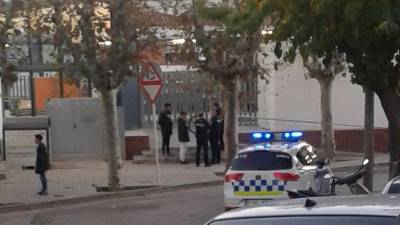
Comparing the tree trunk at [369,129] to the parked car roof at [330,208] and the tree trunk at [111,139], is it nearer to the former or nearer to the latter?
the tree trunk at [111,139]

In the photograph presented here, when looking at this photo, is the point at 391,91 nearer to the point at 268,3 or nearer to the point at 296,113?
the point at 268,3

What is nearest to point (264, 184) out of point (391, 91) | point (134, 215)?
point (391, 91)

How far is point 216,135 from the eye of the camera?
27.0 meters

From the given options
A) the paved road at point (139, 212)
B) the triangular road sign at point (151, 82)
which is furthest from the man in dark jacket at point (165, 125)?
the paved road at point (139, 212)

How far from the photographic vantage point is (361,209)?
451cm

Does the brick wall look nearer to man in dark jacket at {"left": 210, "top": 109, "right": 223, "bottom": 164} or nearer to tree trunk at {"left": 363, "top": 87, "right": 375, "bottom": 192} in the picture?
man in dark jacket at {"left": 210, "top": 109, "right": 223, "bottom": 164}

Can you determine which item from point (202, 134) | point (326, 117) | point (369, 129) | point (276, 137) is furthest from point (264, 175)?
point (326, 117)

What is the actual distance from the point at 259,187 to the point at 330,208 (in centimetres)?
1022

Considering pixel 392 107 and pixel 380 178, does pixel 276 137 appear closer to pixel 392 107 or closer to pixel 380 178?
pixel 392 107

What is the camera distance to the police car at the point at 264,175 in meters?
14.8

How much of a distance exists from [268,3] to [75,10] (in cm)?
776

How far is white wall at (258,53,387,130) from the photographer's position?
32.7m

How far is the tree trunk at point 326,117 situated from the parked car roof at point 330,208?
23.1 metres

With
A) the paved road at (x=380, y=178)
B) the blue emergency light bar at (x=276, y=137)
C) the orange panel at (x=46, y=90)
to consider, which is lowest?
the paved road at (x=380, y=178)
